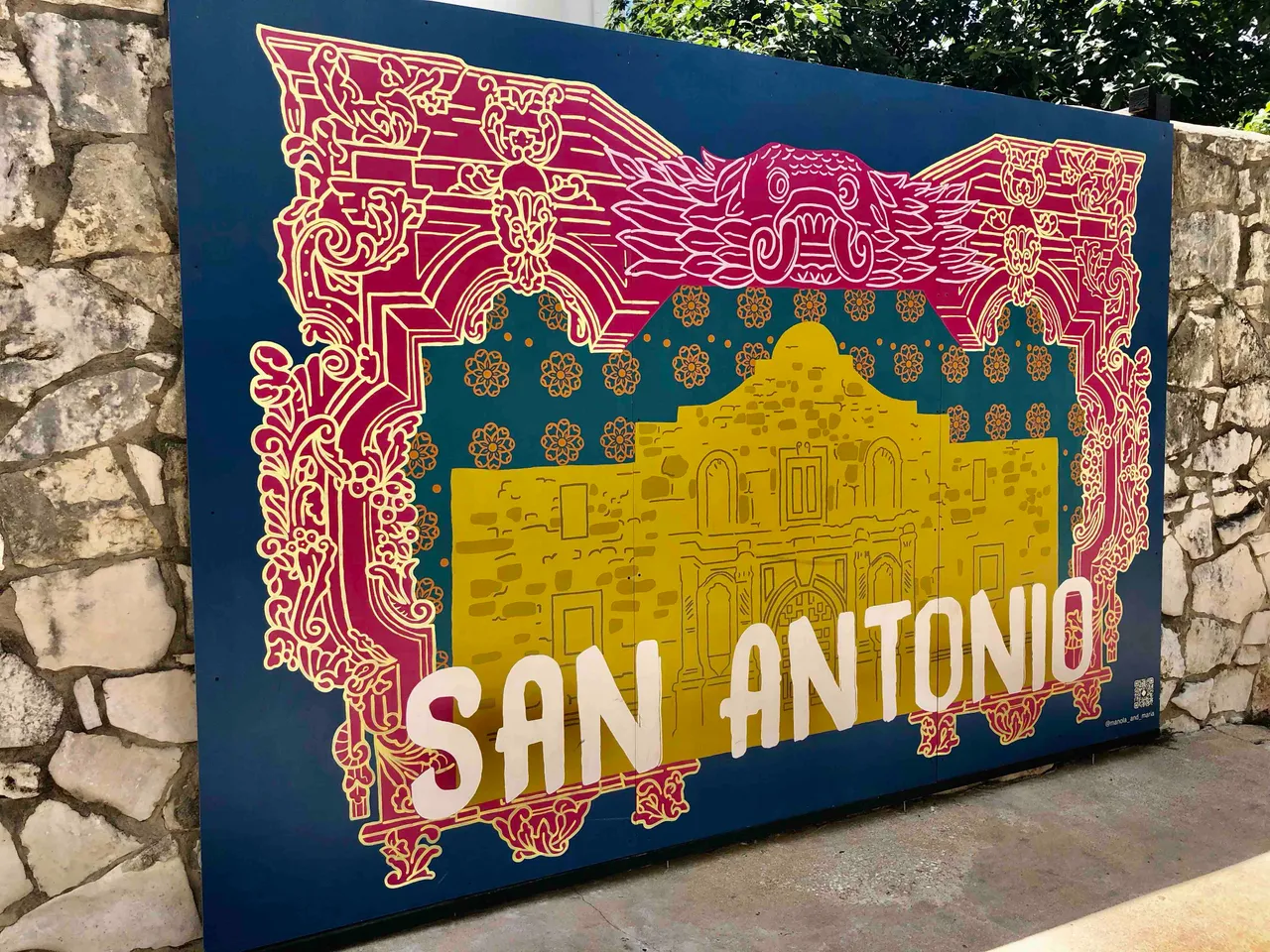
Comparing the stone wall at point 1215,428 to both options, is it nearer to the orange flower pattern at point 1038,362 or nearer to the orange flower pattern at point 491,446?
the orange flower pattern at point 1038,362

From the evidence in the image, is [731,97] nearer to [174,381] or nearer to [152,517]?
[174,381]

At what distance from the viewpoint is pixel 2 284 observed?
1992 millimetres

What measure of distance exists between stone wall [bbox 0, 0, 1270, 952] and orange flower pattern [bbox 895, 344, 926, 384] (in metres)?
2.02

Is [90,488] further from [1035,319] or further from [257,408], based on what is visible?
[1035,319]

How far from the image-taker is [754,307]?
2.75m

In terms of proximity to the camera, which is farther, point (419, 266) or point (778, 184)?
point (778, 184)

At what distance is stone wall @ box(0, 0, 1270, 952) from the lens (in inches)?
79.1

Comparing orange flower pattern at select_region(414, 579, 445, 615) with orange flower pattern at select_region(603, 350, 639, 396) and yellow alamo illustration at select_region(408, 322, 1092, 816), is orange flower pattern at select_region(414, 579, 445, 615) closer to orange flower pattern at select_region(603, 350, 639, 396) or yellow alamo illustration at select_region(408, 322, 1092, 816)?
yellow alamo illustration at select_region(408, 322, 1092, 816)

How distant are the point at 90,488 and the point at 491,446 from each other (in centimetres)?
88

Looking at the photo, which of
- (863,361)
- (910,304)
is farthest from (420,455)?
(910,304)

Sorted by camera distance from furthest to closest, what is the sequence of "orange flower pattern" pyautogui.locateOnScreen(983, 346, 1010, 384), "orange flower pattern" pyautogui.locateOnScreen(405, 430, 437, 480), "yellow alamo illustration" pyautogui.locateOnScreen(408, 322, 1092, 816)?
"orange flower pattern" pyautogui.locateOnScreen(983, 346, 1010, 384) < "yellow alamo illustration" pyautogui.locateOnScreen(408, 322, 1092, 816) < "orange flower pattern" pyautogui.locateOnScreen(405, 430, 437, 480)

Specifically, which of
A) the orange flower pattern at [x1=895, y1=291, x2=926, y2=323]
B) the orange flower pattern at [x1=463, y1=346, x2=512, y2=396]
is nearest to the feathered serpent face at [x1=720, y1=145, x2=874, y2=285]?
the orange flower pattern at [x1=895, y1=291, x2=926, y2=323]

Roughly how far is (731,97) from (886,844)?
86.9 inches

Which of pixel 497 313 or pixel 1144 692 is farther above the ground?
pixel 497 313
